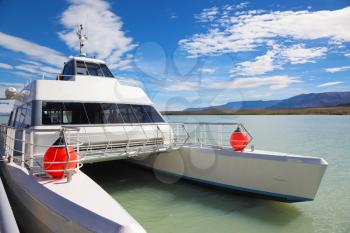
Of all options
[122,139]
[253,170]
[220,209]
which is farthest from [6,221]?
[122,139]

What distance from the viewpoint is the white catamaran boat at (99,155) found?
Answer: 3246 mm

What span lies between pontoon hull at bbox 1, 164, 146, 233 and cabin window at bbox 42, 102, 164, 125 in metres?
2.59

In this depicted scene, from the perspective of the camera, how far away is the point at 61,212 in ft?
9.71

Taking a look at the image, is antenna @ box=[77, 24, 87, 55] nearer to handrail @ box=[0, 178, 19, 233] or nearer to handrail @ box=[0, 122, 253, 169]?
handrail @ box=[0, 122, 253, 169]

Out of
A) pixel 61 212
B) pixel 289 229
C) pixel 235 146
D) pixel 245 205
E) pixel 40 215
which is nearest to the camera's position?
pixel 61 212

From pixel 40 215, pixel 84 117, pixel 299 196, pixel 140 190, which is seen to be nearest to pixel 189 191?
pixel 140 190

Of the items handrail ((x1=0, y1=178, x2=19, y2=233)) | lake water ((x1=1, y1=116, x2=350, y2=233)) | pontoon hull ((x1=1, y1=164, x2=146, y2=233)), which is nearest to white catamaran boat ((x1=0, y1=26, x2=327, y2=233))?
pontoon hull ((x1=1, y1=164, x2=146, y2=233))

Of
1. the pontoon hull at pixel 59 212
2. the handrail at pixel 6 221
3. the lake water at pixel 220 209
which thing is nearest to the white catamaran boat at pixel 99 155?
the pontoon hull at pixel 59 212

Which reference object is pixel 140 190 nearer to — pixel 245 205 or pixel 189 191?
pixel 189 191

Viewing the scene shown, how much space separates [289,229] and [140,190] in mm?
3987

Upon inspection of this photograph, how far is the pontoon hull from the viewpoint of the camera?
2.44 meters

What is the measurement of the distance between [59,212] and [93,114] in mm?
4711

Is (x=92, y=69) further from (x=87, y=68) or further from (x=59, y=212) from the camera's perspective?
(x=59, y=212)

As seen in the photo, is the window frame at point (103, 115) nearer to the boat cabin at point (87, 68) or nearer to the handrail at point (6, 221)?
the boat cabin at point (87, 68)
